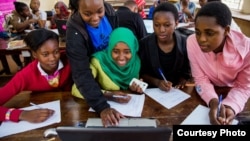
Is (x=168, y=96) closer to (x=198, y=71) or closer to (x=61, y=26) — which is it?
(x=198, y=71)

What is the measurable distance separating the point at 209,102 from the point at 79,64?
0.67 metres

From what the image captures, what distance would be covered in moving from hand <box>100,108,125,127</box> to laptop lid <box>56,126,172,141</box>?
35 cm

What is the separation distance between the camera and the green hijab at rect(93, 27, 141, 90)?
1.27 m

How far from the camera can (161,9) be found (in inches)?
54.3

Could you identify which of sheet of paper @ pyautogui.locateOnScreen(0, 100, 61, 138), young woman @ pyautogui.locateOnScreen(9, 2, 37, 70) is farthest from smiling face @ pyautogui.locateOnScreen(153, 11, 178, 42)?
young woman @ pyautogui.locateOnScreen(9, 2, 37, 70)

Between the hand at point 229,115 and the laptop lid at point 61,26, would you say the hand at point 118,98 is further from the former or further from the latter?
the laptop lid at point 61,26

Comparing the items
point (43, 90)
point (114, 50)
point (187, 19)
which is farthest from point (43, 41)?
point (187, 19)

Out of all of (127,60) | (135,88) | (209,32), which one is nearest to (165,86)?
(135,88)

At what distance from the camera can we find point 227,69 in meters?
1.16

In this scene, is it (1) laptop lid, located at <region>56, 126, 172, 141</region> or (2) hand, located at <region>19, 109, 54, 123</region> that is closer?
(1) laptop lid, located at <region>56, 126, 172, 141</region>

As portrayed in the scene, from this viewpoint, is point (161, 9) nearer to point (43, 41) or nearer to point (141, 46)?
point (141, 46)

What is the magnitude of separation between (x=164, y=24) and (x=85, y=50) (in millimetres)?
542

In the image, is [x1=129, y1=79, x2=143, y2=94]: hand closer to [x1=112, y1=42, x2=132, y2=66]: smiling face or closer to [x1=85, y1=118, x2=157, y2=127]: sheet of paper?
[x1=112, y1=42, x2=132, y2=66]: smiling face

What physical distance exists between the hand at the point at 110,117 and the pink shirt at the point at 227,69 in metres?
0.47
